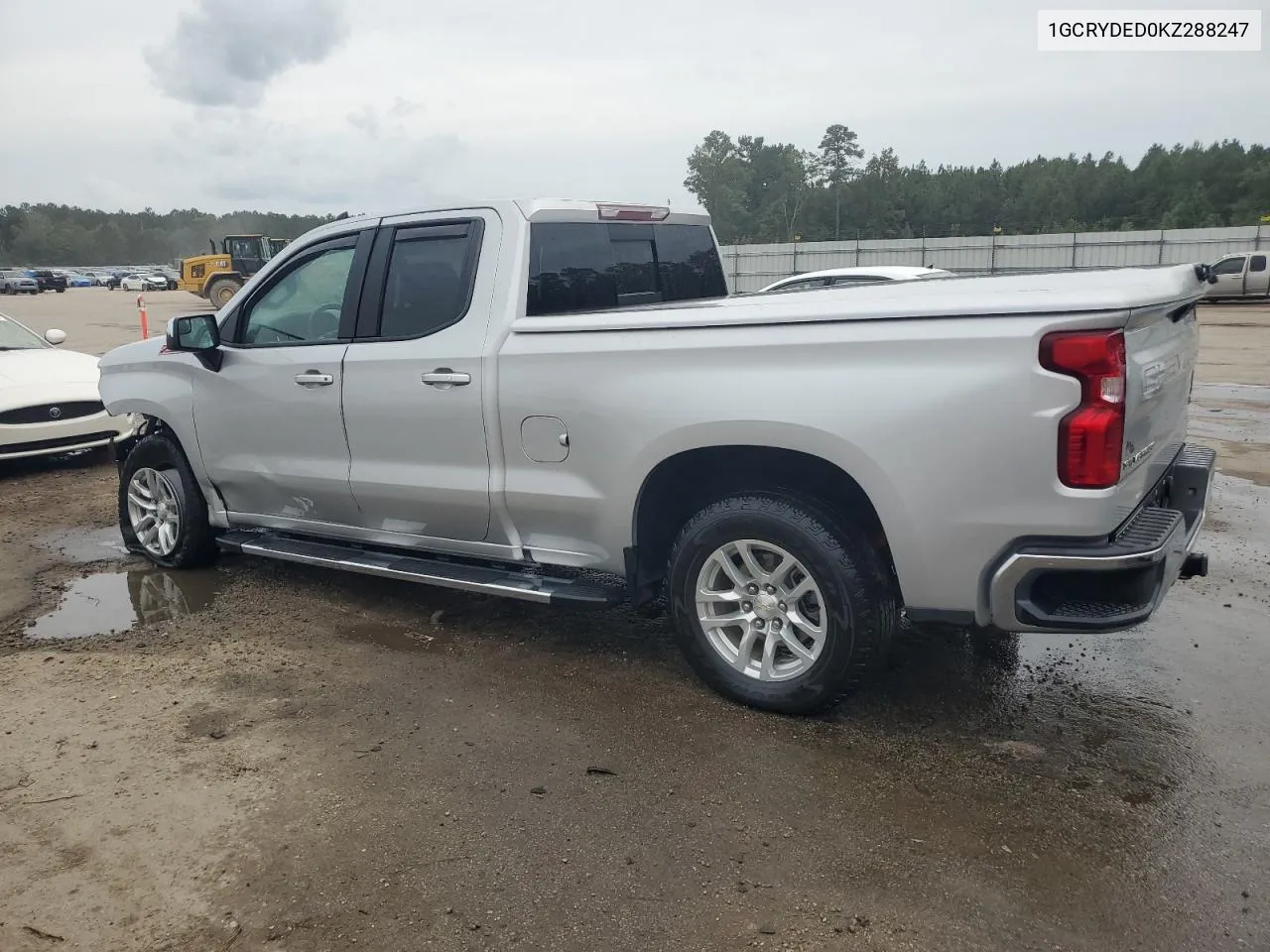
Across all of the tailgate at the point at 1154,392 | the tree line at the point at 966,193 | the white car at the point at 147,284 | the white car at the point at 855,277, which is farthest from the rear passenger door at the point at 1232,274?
the white car at the point at 147,284

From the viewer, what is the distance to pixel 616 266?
4.76 meters

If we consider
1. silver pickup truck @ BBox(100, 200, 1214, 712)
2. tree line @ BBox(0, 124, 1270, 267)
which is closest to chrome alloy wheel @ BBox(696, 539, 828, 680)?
silver pickup truck @ BBox(100, 200, 1214, 712)

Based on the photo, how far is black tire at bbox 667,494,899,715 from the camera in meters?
3.46

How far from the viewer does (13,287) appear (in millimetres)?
58344

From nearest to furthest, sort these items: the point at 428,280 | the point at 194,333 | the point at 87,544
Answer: the point at 428,280
the point at 194,333
the point at 87,544

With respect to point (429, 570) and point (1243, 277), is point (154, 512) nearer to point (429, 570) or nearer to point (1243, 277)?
point (429, 570)

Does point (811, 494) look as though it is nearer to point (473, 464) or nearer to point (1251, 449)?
point (473, 464)

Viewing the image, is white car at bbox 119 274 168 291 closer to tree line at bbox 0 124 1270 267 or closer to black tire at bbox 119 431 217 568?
tree line at bbox 0 124 1270 267

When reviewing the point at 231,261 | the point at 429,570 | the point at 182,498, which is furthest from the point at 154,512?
the point at 231,261

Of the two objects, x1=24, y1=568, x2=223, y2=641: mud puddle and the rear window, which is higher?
the rear window

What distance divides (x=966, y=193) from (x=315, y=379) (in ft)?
269

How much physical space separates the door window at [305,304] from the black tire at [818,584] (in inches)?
87.1

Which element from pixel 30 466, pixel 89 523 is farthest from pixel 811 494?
pixel 30 466

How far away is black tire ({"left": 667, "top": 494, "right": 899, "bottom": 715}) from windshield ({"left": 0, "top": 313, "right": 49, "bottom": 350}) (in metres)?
8.43
